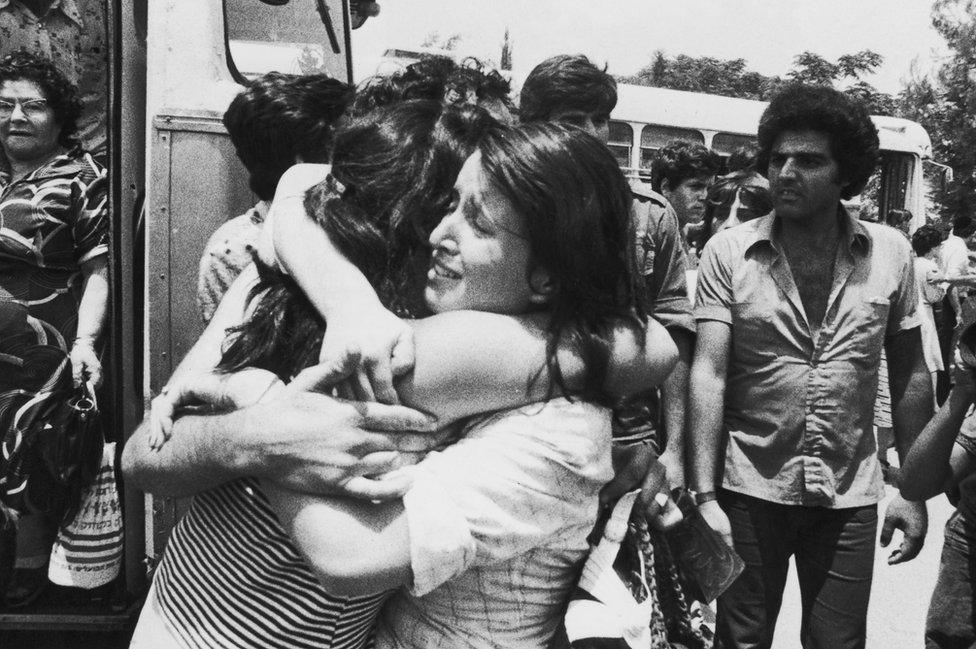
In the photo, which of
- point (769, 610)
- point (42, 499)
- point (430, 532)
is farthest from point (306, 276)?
point (42, 499)

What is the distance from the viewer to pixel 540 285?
1.27m

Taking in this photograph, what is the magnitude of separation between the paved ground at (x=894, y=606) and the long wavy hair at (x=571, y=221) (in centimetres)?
304

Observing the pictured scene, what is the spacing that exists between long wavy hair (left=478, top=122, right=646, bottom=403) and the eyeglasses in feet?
8.48

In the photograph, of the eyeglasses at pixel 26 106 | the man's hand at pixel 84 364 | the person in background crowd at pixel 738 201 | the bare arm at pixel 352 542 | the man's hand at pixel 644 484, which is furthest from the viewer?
the person in background crowd at pixel 738 201

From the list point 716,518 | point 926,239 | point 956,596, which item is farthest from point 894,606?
point 926,239

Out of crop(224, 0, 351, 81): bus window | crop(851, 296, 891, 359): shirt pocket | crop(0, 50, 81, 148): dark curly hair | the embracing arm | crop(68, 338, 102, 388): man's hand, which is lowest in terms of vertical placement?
crop(68, 338, 102, 388): man's hand

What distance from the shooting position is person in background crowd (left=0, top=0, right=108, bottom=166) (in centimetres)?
364

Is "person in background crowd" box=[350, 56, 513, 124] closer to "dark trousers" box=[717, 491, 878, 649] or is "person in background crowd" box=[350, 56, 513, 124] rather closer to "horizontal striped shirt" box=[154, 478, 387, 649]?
"horizontal striped shirt" box=[154, 478, 387, 649]

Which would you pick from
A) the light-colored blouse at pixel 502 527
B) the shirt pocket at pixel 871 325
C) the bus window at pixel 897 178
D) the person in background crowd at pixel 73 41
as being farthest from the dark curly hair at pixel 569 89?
the bus window at pixel 897 178

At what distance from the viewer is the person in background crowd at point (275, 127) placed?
2.28 metres

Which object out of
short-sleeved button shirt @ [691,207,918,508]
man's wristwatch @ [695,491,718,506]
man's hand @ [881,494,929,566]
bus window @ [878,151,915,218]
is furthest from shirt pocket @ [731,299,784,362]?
bus window @ [878,151,915,218]

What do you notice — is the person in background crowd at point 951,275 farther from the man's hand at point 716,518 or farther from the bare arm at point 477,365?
the bare arm at point 477,365

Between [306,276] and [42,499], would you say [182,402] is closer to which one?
[306,276]

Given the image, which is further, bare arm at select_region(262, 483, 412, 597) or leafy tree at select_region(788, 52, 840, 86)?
leafy tree at select_region(788, 52, 840, 86)
